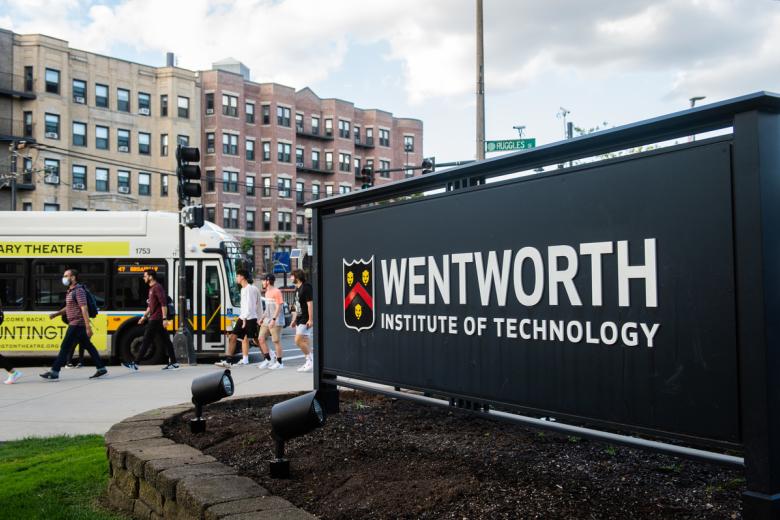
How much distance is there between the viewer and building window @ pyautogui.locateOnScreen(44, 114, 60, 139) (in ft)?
158

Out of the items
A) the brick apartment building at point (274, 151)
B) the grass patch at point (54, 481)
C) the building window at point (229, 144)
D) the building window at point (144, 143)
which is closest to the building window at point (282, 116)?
the brick apartment building at point (274, 151)

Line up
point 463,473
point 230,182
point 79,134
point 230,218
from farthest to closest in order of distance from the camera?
1. point 230,218
2. point 230,182
3. point 79,134
4. point 463,473

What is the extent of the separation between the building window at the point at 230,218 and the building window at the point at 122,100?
10.8 metres

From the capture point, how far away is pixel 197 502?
12.0 feet

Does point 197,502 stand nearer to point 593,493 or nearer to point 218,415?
point 593,493

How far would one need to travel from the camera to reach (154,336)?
581 inches

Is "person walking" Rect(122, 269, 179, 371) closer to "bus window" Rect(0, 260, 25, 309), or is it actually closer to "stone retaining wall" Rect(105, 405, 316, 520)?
"bus window" Rect(0, 260, 25, 309)

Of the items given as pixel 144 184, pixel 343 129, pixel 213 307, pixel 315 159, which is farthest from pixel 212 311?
pixel 343 129

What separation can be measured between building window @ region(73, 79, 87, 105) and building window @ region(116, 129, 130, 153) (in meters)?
3.07

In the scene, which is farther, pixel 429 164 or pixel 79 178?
pixel 79 178

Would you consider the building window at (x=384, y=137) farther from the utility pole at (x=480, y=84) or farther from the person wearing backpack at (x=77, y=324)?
the person wearing backpack at (x=77, y=324)

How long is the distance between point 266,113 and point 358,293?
2379 inches

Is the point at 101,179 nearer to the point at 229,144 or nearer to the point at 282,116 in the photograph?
the point at 229,144

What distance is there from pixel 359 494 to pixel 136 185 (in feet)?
171
